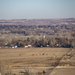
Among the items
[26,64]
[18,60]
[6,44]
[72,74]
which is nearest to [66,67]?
[72,74]

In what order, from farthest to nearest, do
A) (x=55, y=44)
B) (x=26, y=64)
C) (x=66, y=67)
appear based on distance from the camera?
(x=55, y=44), (x=26, y=64), (x=66, y=67)

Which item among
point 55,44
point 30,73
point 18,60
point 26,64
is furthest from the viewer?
point 55,44

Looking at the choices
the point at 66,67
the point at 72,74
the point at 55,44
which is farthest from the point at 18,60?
the point at 55,44

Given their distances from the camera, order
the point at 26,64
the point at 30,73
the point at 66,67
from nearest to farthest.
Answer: the point at 30,73
the point at 66,67
the point at 26,64

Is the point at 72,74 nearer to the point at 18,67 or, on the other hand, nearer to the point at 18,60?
the point at 18,67

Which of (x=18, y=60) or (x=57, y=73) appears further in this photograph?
(x=18, y=60)

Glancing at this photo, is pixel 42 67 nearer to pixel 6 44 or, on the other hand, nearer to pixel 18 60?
pixel 18 60

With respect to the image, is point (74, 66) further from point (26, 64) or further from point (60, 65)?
point (26, 64)

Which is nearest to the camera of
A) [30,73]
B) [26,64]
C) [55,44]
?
[30,73]

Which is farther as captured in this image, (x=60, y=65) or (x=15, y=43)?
(x=15, y=43)
